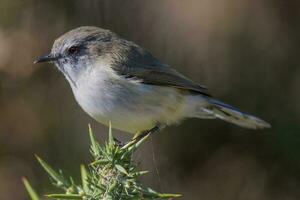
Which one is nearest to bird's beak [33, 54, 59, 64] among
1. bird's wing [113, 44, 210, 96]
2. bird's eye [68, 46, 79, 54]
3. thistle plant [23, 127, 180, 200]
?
bird's eye [68, 46, 79, 54]

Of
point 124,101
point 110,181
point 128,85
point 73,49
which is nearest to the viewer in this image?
point 110,181

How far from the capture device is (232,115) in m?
3.69

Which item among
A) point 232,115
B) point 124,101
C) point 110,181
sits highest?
point 110,181

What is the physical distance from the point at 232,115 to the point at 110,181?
6.48ft

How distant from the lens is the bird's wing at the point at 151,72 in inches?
140

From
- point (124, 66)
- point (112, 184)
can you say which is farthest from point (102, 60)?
point (112, 184)

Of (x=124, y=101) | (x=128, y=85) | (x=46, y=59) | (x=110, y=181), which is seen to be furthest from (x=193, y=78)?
(x=110, y=181)

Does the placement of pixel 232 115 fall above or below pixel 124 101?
below

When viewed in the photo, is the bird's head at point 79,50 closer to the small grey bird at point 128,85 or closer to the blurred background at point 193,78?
the small grey bird at point 128,85

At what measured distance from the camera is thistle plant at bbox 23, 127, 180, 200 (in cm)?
176

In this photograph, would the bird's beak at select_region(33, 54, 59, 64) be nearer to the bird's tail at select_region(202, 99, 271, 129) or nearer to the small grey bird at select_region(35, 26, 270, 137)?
the small grey bird at select_region(35, 26, 270, 137)

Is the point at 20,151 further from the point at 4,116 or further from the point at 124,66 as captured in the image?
the point at 124,66

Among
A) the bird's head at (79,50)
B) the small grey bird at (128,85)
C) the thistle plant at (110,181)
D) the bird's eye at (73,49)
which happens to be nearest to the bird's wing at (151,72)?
the small grey bird at (128,85)

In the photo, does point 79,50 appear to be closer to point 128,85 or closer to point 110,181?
point 128,85
